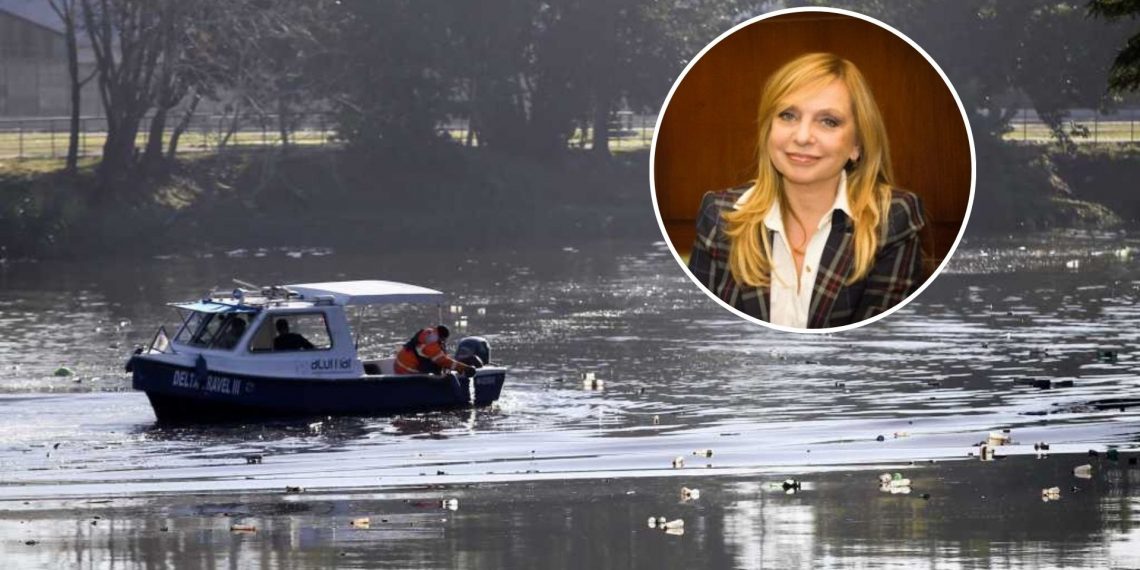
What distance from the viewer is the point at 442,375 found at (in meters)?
33.0

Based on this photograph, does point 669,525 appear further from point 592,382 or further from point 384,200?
point 384,200

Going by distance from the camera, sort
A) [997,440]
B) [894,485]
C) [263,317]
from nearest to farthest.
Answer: [894,485]
[997,440]
[263,317]

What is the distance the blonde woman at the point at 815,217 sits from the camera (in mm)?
5945

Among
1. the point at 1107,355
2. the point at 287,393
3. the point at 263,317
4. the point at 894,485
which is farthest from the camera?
the point at 1107,355

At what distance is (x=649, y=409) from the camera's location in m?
33.8

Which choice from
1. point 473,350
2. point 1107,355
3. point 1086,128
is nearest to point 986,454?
point 473,350

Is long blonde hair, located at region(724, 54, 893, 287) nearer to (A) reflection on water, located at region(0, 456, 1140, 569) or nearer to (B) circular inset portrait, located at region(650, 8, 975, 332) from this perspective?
(B) circular inset portrait, located at region(650, 8, 975, 332)

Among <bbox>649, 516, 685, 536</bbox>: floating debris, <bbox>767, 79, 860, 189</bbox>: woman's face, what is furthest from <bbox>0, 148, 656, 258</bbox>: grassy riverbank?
<bbox>767, 79, 860, 189</bbox>: woman's face

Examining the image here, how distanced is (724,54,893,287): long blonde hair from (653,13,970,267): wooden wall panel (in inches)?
2.0

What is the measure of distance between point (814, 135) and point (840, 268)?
1.30ft

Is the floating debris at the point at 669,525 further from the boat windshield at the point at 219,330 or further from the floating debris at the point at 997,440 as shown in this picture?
the boat windshield at the point at 219,330

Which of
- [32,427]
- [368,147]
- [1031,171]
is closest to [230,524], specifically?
[32,427]

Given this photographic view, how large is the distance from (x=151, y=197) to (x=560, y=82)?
64.1 ft

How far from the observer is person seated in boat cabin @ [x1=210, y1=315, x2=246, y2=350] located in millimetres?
32344
